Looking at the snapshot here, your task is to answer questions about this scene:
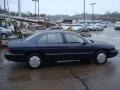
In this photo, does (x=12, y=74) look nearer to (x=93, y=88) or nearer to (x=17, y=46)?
(x=17, y=46)

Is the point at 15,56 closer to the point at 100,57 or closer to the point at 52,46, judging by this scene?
the point at 52,46

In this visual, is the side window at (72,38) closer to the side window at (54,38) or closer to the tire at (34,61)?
the side window at (54,38)

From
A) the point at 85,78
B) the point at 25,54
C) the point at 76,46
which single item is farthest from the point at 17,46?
the point at 85,78

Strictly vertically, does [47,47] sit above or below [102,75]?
above

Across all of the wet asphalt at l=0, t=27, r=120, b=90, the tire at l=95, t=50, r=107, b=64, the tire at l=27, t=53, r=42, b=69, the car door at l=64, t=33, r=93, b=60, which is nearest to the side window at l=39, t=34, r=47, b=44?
the tire at l=27, t=53, r=42, b=69

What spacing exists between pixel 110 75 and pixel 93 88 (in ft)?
6.16

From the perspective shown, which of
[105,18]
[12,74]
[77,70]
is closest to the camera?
[12,74]

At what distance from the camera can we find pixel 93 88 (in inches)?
297

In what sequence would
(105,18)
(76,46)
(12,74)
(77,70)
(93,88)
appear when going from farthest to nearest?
(105,18) → (76,46) → (77,70) → (12,74) → (93,88)

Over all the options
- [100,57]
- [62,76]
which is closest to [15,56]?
[62,76]

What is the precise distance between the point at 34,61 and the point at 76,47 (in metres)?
1.75

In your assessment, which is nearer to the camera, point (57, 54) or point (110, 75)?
point (110, 75)

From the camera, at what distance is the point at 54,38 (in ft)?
35.8

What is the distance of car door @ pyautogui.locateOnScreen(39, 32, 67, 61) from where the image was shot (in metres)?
10.7
